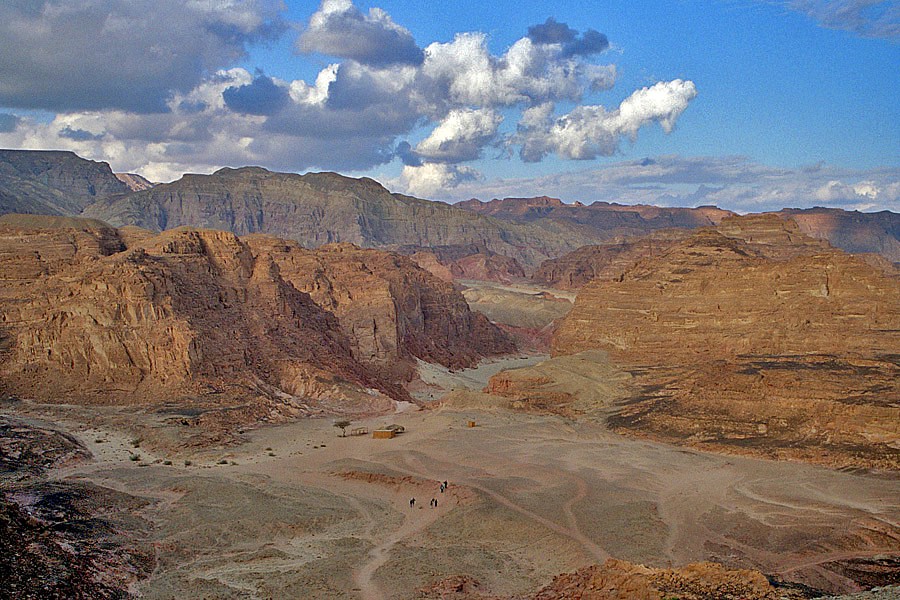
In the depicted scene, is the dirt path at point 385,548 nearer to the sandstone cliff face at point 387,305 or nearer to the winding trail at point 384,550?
the winding trail at point 384,550

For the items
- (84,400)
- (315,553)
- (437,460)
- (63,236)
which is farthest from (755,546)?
(63,236)

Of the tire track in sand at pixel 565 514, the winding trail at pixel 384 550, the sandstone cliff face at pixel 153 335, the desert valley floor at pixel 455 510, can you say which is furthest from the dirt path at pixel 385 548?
the sandstone cliff face at pixel 153 335

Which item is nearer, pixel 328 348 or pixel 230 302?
pixel 230 302

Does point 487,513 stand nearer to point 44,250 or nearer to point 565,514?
point 565,514

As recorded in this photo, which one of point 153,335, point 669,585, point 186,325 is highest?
point 186,325

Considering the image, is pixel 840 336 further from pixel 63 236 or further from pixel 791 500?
pixel 63 236

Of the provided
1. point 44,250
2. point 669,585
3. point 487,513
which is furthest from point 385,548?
point 44,250
